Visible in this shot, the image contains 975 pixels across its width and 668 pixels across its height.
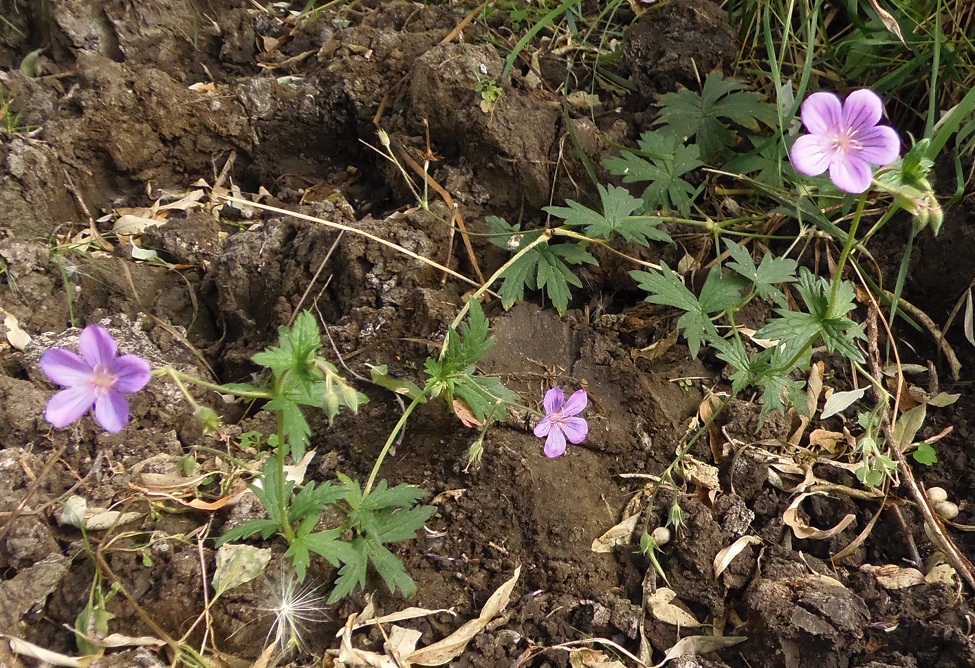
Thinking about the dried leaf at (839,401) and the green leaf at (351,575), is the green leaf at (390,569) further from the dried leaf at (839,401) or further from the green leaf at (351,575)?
the dried leaf at (839,401)

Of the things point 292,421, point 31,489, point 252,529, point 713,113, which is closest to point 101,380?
point 292,421

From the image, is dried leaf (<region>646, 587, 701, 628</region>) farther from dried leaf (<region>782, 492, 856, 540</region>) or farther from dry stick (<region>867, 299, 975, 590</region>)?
dry stick (<region>867, 299, 975, 590</region>)

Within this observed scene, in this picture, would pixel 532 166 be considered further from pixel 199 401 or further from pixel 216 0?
pixel 216 0

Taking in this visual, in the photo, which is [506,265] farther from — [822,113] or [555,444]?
[822,113]

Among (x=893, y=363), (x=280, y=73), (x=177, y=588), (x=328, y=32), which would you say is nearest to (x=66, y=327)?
(x=177, y=588)

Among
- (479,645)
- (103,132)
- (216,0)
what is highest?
(216,0)

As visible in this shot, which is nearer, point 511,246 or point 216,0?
point 511,246

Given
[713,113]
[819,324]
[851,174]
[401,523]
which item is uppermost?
[851,174]
